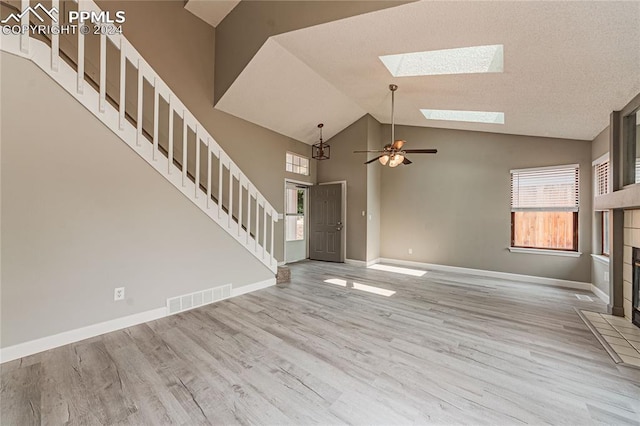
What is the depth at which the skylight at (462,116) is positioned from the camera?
4535mm

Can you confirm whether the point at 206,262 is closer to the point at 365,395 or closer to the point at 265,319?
the point at 265,319

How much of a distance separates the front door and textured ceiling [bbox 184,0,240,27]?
387 cm

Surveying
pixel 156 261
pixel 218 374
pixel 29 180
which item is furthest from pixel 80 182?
pixel 218 374

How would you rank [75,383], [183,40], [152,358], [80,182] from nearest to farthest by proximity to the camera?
[75,383] < [152,358] < [80,182] < [183,40]

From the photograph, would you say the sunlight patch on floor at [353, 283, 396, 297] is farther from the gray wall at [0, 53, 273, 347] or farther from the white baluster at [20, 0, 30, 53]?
the white baluster at [20, 0, 30, 53]

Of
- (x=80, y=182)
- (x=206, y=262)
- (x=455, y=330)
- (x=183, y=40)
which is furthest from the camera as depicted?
(x=183, y=40)

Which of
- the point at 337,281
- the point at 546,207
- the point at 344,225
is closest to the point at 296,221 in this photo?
the point at 344,225

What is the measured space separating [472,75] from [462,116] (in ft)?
6.95

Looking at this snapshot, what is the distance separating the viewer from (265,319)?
119 inches

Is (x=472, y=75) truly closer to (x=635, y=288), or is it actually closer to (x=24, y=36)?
(x=635, y=288)

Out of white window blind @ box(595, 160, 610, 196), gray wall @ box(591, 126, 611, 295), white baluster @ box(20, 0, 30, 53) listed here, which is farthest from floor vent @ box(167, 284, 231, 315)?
white window blind @ box(595, 160, 610, 196)

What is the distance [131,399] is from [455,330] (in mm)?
2905

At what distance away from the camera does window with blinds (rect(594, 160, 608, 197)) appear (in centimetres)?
369

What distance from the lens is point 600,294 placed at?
384 cm
